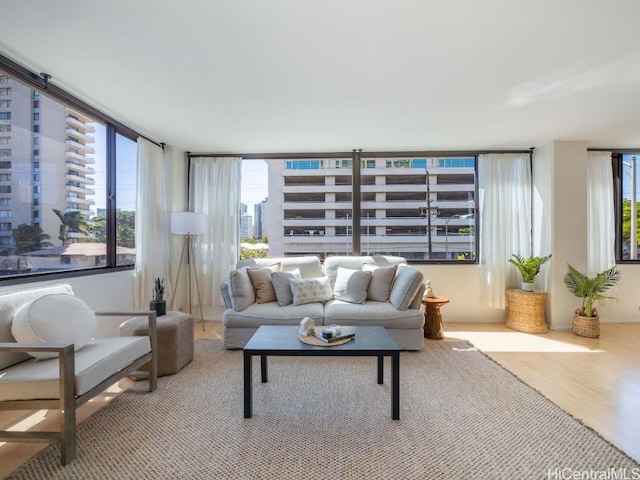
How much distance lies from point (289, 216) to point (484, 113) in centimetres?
286

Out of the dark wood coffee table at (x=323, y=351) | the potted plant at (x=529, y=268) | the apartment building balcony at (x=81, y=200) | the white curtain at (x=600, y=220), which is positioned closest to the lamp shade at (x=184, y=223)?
the apartment building balcony at (x=81, y=200)

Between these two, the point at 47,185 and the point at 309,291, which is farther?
the point at 309,291

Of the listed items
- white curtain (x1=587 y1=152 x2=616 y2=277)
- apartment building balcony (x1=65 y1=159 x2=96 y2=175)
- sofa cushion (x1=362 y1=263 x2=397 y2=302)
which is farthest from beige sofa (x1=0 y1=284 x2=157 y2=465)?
white curtain (x1=587 y1=152 x2=616 y2=277)

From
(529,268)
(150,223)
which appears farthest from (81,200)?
(529,268)

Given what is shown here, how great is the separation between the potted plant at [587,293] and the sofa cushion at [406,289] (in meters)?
2.21

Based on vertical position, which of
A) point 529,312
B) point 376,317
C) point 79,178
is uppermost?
point 79,178

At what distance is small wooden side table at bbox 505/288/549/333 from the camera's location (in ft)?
13.2

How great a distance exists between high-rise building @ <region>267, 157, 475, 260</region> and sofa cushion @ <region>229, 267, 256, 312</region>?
4.39 feet

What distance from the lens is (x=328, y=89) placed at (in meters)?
2.72

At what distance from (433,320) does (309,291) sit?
1.54 m

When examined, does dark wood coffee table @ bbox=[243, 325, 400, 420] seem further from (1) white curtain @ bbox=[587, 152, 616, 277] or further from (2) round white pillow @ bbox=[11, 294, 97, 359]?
(1) white curtain @ bbox=[587, 152, 616, 277]

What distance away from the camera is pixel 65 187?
2.86m

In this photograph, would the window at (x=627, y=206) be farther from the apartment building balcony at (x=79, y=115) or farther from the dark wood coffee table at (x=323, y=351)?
the apartment building balcony at (x=79, y=115)

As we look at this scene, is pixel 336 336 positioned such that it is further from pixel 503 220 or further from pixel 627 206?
pixel 627 206
